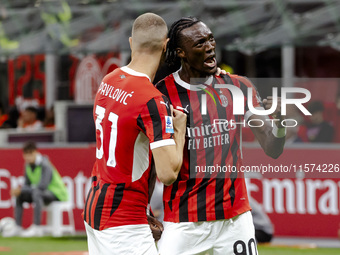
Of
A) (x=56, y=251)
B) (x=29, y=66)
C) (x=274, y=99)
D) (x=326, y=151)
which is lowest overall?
(x=56, y=251)

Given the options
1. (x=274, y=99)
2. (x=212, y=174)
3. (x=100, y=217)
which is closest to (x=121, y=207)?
(x=100, y=217)

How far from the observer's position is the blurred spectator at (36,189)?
34.6 ft

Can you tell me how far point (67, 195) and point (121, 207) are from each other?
6.72 meters

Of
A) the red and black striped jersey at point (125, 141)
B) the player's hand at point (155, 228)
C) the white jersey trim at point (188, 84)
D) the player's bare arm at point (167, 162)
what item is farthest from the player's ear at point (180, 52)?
the player's hand at point (155, 228)

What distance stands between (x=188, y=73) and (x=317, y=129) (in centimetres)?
604

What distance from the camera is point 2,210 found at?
11.0 m

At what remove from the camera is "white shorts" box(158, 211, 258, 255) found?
4.50 m

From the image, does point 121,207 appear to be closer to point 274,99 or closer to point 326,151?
point 274,99

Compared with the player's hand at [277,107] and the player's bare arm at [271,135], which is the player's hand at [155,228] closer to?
the player's bare arm at [271,135]

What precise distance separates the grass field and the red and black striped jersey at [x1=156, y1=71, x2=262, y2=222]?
14.7ft

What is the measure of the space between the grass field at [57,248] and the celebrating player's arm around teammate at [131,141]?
5.00 meters

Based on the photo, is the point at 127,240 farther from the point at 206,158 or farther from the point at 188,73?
the point at 188,73

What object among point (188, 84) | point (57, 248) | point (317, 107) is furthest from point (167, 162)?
point (317, 107)

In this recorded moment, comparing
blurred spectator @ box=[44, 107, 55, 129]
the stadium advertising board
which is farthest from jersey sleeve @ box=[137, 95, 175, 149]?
blurred spectator @ box=[44, 107, 55, 129]
